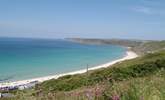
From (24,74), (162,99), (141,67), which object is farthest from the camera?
(24,74)

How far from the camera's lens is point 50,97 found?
423 cm

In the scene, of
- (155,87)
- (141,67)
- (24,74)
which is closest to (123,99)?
(155,87)

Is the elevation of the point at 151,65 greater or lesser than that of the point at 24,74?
greater

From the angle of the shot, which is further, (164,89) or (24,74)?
(24,74)

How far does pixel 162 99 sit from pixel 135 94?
0.96 feet

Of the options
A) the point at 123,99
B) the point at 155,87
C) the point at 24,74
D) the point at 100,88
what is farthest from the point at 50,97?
the point at 24,74

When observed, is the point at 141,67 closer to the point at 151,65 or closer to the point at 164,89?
the point at 151,65

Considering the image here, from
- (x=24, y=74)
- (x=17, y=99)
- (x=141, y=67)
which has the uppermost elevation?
(x=17, y=99)

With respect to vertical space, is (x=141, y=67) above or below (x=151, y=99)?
below

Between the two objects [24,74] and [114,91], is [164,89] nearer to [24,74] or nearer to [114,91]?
[114,91]

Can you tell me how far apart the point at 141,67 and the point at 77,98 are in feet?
105

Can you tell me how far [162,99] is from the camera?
3561mm

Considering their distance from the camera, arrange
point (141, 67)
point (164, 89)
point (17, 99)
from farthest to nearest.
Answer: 1. point (141, 67)
2. point (17, 99)
3. point (164, 89)

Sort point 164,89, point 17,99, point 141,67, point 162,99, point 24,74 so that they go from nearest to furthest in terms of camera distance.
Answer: point 162,99 < point 164,89 < point 17,99 < point 141,67 < point 24,74
